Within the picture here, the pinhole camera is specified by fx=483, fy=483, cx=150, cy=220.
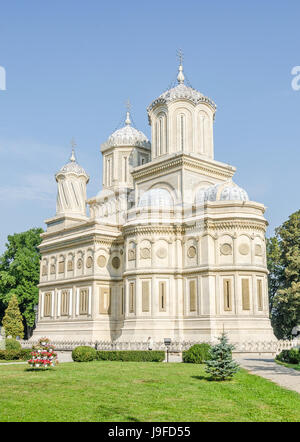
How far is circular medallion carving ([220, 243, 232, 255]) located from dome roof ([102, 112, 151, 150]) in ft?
55.3

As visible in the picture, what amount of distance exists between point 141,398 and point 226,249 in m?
20.5

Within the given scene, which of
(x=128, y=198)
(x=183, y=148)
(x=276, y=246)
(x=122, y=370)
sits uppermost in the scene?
(x=183, y=148)

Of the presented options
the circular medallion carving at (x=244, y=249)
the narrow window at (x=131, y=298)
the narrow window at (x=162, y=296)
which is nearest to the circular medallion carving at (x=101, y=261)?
the narrow window at (x=131, y=298)

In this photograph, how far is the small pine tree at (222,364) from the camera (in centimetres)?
1527

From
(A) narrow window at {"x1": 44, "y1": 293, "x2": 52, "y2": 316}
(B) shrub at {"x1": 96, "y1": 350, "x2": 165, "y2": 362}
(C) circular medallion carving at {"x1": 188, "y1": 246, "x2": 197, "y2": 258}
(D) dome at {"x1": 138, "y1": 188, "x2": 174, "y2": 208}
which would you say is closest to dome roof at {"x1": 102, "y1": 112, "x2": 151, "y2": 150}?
(D) dome at {"x1": 138, "y1": 188, "x2": 174, "y2": 208}

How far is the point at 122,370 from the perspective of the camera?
60.5ft

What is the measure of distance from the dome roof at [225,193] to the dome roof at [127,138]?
12.7 m

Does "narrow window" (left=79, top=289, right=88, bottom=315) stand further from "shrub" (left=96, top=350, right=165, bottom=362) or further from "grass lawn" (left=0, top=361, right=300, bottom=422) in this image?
"grass lawn" (left=0, top=361, right=300, bottom=422)

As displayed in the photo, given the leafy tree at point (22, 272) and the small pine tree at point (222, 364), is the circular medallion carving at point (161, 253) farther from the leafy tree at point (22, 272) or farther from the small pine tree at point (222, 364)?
the leafy tree at point (22, 272)

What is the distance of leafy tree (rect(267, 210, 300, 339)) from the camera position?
3581 cm

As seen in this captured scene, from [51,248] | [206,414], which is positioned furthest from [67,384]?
[51,248]

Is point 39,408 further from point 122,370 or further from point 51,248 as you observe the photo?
point 51,248
